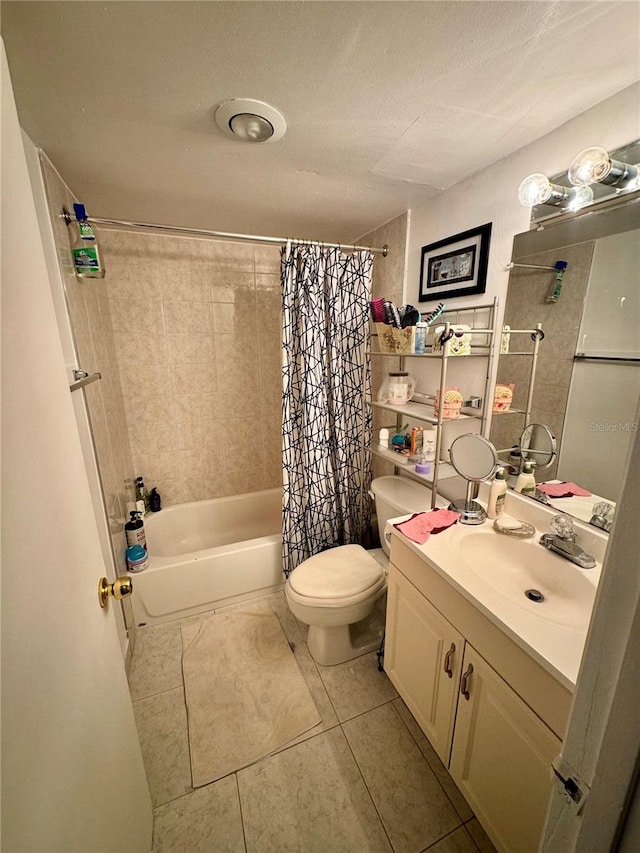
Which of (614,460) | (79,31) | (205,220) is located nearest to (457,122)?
(79,31)

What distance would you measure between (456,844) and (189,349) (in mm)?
2595

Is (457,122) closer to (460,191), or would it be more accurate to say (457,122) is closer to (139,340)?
(460,191)

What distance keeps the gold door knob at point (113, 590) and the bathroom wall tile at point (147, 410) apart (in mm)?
1682

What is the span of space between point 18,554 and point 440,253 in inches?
70.4

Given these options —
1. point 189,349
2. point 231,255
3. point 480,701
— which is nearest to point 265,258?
point 231,255

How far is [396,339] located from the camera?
61.7 inches

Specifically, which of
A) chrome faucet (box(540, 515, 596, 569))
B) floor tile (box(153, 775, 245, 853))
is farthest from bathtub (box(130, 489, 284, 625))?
chrome faucet (box(540, 515, 596, 569))

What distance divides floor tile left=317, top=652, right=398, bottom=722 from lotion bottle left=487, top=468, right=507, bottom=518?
95 centimetres

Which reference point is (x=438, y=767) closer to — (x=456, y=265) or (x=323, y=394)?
(x=323, y=394)

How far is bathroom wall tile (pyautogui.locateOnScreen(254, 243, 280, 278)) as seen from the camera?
92.1 inches

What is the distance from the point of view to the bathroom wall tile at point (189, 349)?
2242 millimetres

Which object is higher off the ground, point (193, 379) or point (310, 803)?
point (193, 379)

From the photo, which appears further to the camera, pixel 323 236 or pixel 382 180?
pixel 323 236

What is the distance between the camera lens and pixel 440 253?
1561 mm
